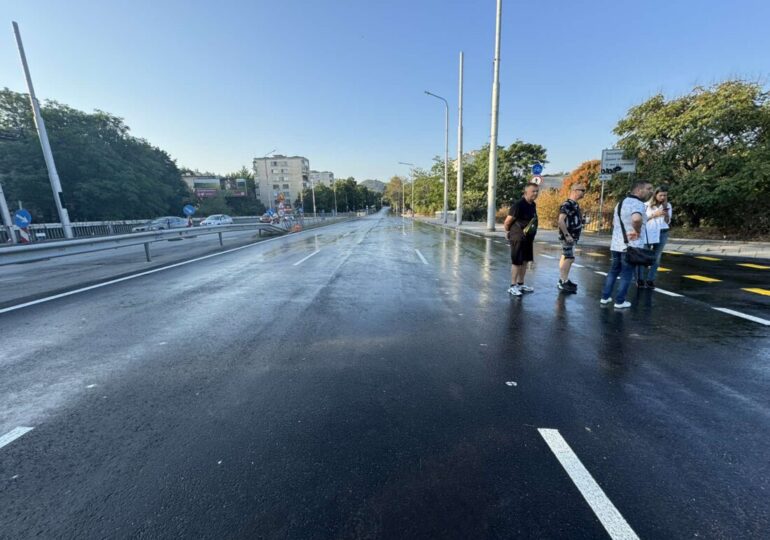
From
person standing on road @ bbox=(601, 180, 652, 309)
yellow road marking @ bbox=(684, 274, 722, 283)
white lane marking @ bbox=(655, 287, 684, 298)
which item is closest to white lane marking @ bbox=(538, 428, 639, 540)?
person standing on road @ bbox=(601, 180, 652, 309)

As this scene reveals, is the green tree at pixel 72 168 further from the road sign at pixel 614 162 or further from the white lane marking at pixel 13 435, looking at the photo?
the road sign at pixel 614 162

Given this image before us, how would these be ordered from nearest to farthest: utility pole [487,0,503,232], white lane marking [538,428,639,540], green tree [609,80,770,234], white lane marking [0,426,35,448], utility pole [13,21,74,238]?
white lane marking [538,428,639,540] → white lane marking [0,426,35,448] → green tree [609,80,770,234] → utility pole [13,21,74,238] → utility pole [487,0,503,232]

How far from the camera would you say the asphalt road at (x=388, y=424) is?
1.78 metres

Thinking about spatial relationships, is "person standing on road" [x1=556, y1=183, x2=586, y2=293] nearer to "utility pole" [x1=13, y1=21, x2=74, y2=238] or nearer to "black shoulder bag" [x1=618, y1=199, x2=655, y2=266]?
"black shoulder bag" [x1=618, y1=199, x2=655, y2=266]

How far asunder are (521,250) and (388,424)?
14.5 feet

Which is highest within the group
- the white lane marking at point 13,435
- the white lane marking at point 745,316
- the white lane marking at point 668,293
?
the white lane marking at point 13,435

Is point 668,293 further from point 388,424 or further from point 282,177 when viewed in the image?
point 282,177

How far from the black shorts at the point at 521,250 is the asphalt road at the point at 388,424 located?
3.83ft

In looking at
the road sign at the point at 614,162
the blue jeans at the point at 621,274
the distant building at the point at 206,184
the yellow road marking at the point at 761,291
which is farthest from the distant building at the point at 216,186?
the yellow road marking at the point at 761,291

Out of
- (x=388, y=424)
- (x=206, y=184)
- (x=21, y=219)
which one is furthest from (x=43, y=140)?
(x=206, y=184)

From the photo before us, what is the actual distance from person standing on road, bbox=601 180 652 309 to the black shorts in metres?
1.27

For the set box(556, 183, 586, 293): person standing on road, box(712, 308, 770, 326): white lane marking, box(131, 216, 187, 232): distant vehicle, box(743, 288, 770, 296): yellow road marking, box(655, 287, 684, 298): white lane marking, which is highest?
box(556, 183, 586, 293): person standing on road

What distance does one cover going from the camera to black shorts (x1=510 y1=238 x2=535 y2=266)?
5914 millimetres

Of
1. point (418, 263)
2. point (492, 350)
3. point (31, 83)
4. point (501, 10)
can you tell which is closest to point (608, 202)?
point (501, 10)
